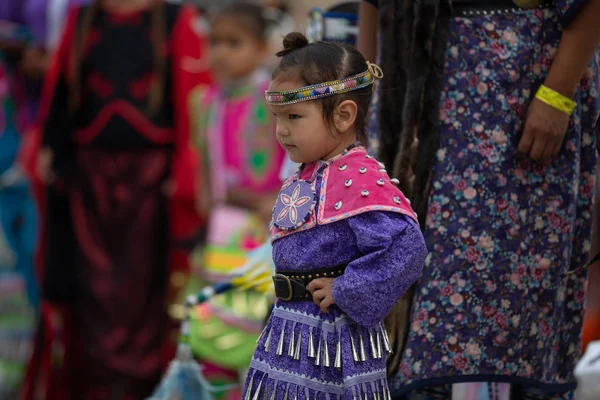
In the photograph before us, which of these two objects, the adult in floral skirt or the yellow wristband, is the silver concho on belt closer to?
the adult in floral skirt

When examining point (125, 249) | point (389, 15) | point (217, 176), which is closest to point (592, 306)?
point (217, 176)

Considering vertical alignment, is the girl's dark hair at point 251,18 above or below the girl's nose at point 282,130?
below

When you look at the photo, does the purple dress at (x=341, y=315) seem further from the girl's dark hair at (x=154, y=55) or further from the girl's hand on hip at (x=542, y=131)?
the girl's dark hair at (x=154, y=55)

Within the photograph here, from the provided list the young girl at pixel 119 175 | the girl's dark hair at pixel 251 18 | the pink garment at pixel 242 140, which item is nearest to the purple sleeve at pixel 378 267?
the pink garment at pixel 242 140

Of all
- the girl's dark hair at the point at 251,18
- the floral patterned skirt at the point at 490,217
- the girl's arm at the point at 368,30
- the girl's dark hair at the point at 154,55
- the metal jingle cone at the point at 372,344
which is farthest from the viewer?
the girl's dark hair at the point at 251,18

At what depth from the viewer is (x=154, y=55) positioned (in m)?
5.15

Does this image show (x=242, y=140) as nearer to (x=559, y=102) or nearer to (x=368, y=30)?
(x=368, y=30)

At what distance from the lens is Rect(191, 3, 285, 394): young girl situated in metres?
4.91

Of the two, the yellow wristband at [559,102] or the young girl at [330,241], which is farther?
the yellow wristband at [559,102]

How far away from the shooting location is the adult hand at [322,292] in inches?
87.4

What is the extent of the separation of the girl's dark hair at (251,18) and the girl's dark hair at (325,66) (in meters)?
2.98

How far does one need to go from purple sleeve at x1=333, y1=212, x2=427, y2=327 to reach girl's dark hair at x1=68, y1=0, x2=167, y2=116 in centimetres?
310

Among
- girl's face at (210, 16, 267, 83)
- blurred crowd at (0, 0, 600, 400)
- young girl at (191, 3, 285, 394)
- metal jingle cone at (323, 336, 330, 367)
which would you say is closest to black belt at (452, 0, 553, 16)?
metal jingle cone at (323, 336, 330, 367)

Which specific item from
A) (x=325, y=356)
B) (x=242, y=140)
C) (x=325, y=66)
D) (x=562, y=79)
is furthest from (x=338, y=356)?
(x=242, y=140)
